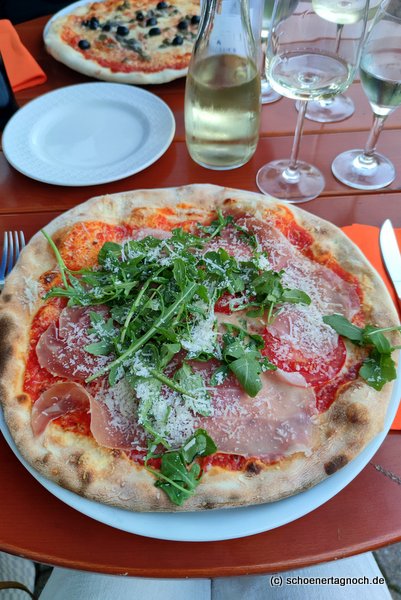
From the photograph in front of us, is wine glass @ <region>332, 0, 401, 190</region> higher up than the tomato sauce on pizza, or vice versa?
wine glass @ <region>332, 0, 401, 190</region>

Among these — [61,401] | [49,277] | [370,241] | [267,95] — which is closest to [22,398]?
[61,401]

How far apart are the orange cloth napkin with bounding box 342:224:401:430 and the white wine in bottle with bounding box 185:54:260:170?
1.43 ft

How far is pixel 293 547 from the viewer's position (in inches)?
37.7

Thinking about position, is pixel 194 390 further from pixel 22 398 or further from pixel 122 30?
pixel 122 30

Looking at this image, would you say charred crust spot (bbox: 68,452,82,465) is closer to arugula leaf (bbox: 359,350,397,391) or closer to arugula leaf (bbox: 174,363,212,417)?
arugula leaf (bbox: 174,363,212,417)

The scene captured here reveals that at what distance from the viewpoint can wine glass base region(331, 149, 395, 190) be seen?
1694 millimetres

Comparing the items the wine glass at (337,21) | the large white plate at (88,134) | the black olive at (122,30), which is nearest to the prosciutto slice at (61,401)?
the large white plate at (88,134)

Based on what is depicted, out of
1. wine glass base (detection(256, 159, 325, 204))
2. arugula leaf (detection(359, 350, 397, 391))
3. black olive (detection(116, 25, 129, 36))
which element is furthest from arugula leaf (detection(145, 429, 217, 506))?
black olive (detection(116, 25, 129, 36))

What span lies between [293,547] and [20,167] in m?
1.32

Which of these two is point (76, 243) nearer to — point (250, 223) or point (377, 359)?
point (250, 223)

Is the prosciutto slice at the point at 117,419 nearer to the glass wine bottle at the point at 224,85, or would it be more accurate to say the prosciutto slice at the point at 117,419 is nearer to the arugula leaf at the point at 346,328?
the arugula leaf at the point at 346,328

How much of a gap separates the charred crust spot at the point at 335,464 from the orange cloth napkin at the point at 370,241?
558 millimetres

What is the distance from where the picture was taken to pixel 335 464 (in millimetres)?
978

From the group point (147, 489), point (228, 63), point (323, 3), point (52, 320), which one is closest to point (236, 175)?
point (228, 63)
